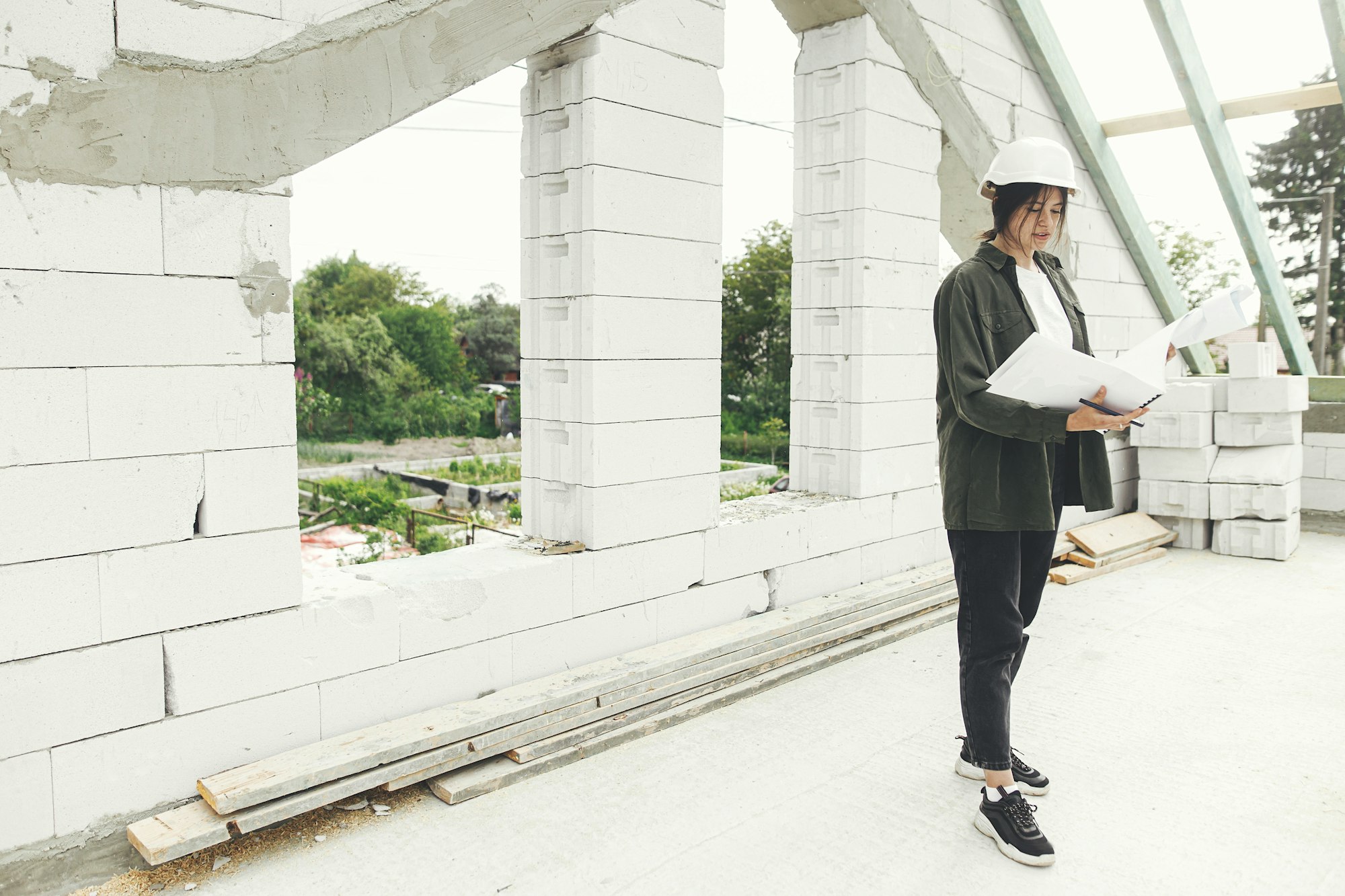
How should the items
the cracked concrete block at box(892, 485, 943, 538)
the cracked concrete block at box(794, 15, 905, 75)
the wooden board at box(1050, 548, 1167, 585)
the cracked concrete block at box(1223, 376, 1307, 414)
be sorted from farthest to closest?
the cracked concrete block at box(1223, 376, 1307, 414) < the wooden board at box(1050, 548, 1167, 585) < the cracked concrete block at box(892, 485, 943, 538) < the cracked concrete block at box(794, 15, 905, 75)

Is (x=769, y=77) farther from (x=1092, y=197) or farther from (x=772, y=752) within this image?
(x=772, y=752)

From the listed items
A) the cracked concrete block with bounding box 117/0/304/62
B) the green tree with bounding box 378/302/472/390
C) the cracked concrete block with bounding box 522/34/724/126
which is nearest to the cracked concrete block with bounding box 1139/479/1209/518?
the cracked concrete block with bounding box 522/34/724/126

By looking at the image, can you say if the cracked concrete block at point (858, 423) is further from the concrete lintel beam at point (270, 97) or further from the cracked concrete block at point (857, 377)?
the concrete lintel beam at point (270, 97)

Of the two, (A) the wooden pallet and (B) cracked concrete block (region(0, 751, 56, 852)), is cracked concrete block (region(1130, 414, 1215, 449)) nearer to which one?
(A) the wooden pallet

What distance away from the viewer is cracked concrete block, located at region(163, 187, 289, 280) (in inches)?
94.0

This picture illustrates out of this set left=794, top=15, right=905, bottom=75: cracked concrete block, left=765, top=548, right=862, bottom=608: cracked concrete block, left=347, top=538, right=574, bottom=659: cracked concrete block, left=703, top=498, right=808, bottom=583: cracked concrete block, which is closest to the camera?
left=347, top=538, right=574, bottom=659: cracked concrete block

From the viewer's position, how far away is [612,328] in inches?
131

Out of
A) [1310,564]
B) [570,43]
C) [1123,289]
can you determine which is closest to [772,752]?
[570,43]

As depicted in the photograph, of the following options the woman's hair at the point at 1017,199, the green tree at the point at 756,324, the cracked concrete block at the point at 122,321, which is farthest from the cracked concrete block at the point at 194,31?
the green tree at the point at 756,324

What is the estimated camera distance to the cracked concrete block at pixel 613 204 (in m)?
3.24

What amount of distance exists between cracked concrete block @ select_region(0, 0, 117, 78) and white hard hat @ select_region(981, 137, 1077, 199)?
6.96ft

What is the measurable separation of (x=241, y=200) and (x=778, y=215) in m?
20.7

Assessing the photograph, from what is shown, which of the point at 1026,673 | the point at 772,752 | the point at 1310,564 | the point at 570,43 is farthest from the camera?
the point at 1310,564

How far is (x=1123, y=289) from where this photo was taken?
6523mm
